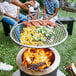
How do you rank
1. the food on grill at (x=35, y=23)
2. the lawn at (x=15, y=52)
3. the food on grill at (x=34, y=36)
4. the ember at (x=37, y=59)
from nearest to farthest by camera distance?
the ember at (x=37, y=59), the food on grill at (x=34, y=36), the food on grill at (x=35, y=23), the lawn at (x=15, y=52)

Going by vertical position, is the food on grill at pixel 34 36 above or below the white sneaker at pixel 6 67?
above

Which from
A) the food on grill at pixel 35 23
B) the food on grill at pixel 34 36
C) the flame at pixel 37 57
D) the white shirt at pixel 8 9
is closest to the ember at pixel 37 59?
the flame at pixel 37 57

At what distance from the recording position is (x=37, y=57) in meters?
2.32

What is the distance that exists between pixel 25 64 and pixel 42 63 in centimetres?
33

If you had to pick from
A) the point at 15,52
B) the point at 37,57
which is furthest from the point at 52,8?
the point at 37,57

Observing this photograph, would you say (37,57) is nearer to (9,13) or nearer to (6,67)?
(6,67)

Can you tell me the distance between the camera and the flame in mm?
2283

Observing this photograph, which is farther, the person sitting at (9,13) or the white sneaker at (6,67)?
the person sitting at (9,13)

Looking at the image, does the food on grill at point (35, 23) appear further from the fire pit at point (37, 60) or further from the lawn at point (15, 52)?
the lawn at point (15, 52)

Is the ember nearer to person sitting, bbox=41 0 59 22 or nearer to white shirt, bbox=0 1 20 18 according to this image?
person sitting, bbox=41 0 59 22

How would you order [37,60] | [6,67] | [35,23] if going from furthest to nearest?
[6,67]
[35,23]
[37,60]

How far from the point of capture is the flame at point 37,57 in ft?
7.49

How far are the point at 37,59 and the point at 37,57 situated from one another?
0.13ft

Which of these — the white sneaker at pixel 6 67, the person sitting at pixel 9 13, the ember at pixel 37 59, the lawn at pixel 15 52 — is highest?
the person sitting at pixel 9 13
